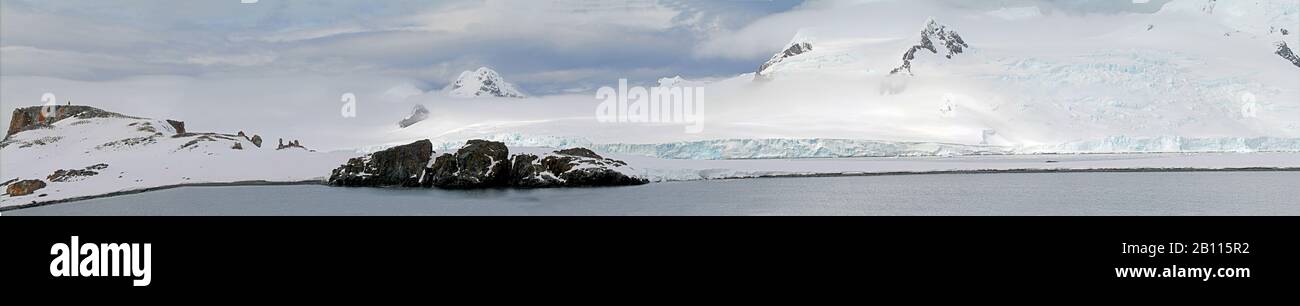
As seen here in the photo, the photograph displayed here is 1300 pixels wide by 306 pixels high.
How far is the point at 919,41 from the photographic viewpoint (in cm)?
14638

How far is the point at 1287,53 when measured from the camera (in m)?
135

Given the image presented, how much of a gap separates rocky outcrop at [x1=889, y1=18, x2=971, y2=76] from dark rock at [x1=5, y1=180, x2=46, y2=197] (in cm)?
12121

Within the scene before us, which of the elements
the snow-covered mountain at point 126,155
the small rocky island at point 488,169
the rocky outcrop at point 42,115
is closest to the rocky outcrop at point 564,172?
the small rocky island at point 488,169

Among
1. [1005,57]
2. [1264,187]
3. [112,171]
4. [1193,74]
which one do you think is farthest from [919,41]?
[112,171]

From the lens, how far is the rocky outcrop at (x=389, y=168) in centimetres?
→ 5247

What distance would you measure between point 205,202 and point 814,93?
4350 inches

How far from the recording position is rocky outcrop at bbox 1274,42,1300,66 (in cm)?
13438

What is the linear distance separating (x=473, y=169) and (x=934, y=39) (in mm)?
115019

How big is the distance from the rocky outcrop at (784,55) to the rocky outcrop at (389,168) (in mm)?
105910

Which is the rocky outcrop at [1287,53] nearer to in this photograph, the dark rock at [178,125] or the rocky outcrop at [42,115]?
the dark rock at [178,125]

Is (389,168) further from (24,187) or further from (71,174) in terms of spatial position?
(24,187)

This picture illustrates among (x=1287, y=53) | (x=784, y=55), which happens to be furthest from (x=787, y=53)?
(x=1287, y=53)

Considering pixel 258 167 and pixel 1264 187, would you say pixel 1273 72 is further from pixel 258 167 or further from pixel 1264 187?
pixel 258 167

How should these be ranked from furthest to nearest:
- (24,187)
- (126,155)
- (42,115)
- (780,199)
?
(42,115) < (126,155) < (24,187) < (780,199)
